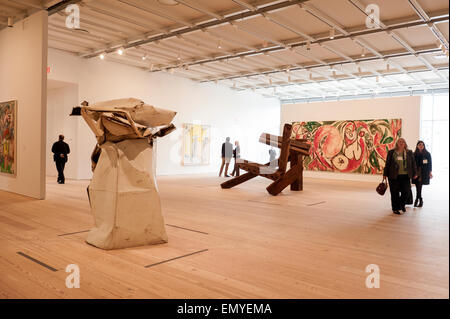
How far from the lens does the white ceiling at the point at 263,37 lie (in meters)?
9.05

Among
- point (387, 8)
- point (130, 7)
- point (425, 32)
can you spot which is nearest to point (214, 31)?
point (130, 7)

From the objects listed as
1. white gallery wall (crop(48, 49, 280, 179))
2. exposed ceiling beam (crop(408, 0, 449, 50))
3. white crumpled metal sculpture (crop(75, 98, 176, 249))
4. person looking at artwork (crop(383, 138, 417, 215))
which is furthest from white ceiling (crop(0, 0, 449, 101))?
white crumpled metal sculpture (crop(75, 98, 176, 249))

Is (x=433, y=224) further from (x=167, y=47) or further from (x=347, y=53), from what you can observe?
(x=167, y=47)

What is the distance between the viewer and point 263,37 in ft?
36.7

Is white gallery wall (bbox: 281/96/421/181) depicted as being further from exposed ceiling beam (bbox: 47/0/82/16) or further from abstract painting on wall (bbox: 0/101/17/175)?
abstract painting on wall (bbox: 0/101/17/175)

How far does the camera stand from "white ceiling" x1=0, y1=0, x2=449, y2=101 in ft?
29.7

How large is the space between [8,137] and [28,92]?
1.55 meters

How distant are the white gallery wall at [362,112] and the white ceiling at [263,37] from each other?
136 centimetres

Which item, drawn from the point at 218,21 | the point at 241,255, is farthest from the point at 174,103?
the point at 241,255

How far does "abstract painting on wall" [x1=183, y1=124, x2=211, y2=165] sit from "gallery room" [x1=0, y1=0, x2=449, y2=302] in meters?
0.09

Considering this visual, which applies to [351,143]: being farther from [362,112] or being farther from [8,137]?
[8,137]

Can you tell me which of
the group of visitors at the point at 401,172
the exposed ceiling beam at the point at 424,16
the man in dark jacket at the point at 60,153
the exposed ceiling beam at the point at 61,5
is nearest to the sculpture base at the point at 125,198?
the group of visitors at the point at 401,172

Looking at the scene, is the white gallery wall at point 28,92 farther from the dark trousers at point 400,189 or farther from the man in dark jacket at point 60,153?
the dark trousers at point 400,189

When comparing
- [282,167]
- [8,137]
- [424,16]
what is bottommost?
[282,167]
